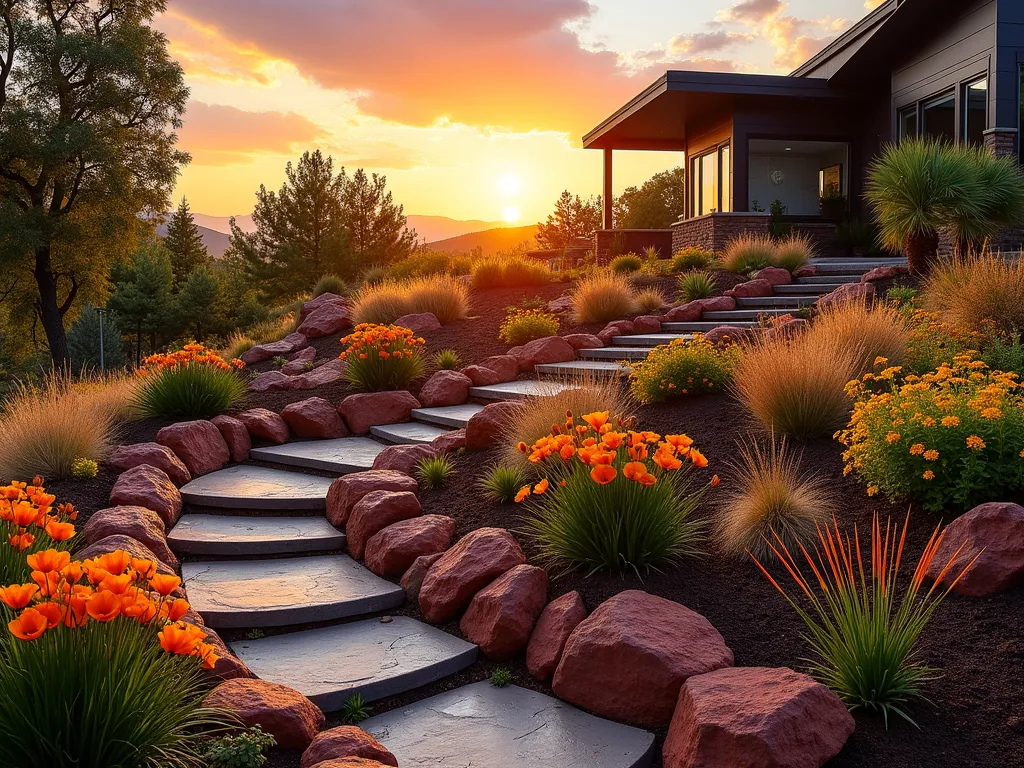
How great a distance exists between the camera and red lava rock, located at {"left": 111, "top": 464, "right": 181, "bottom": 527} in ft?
16.7

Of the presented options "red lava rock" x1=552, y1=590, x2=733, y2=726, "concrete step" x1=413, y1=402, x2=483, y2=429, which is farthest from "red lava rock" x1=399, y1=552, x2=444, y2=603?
"concrete step" x1=413, y1=402, x2=483, y2=429

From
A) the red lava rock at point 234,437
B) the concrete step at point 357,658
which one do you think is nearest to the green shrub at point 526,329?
the red lava rock at point 234,437

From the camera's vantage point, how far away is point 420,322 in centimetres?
1090

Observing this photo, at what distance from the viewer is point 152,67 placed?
71.2ft

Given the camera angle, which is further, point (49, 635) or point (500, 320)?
point (500, 320)

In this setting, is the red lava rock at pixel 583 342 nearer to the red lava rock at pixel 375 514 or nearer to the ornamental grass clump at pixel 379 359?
the ornamental grass clump at pixel 379 359

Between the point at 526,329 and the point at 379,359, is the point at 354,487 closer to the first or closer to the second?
the point at 379,359

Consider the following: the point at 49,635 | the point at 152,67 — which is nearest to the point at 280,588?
the point at 49,635

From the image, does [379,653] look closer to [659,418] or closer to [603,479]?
[603,479]

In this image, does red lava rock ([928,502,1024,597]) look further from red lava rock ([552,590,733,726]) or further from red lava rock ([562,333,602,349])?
red lava rock ([562,333,602,349])

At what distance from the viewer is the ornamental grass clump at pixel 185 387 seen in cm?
702

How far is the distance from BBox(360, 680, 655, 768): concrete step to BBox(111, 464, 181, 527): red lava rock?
2.69 m

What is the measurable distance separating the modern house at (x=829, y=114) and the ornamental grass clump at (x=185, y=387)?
1245 centimetres

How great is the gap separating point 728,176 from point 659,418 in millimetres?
14364
